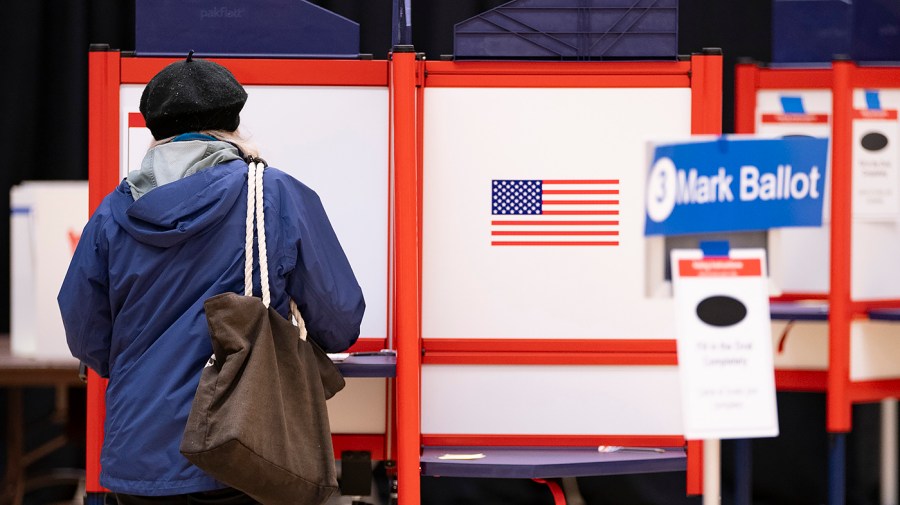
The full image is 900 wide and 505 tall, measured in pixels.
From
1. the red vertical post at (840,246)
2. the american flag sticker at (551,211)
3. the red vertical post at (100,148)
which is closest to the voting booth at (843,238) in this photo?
the red vertical post at (840,246)

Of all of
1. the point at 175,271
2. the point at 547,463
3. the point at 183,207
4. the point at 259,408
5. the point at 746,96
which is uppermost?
the point at 746,96

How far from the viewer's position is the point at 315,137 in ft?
9.68

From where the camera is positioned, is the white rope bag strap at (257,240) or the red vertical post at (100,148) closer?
the white rope bag strap at (257,240)

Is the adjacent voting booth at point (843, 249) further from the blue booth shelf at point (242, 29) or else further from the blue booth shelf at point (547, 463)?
the blue booth shelf at point (242, 29)

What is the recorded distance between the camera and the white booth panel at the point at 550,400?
2.94 m

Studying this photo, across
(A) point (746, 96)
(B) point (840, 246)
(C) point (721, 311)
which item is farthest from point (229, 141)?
(A) point (746, 96)

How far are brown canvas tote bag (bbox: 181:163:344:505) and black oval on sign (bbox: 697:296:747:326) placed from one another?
2.78 feet

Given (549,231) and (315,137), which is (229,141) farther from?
(549,231)

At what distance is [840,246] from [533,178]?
107cm

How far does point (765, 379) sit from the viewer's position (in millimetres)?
1728

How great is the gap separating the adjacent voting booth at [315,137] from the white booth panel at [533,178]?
0.47ft

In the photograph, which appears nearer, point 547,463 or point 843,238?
point 547,463

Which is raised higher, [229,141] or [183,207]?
[229,141]

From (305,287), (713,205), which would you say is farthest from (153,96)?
(713,205)
